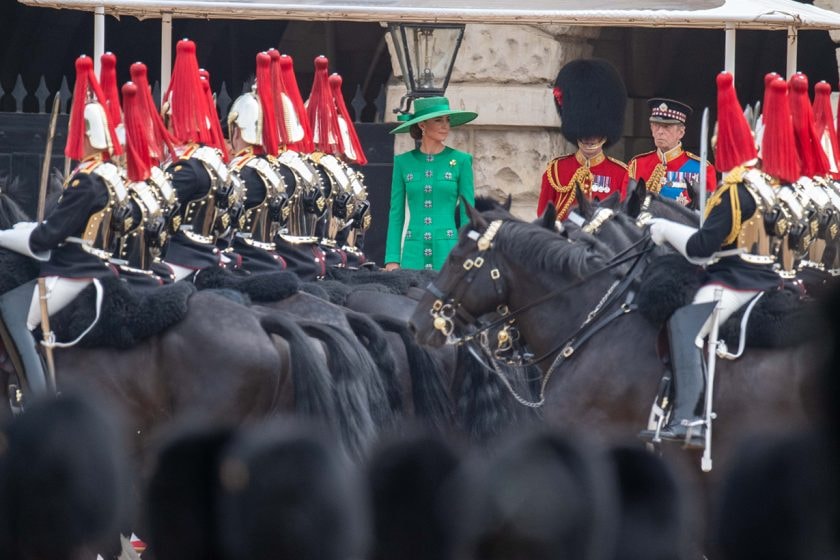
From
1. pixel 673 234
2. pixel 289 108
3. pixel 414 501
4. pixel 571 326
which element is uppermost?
pixel 289 108

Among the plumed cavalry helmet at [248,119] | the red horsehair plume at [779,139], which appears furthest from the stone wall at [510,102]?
the red horsehair plume at [779,139]

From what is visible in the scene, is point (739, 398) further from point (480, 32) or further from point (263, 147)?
point (480, 32)

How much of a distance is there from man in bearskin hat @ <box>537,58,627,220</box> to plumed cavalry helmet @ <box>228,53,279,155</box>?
140 centimetres

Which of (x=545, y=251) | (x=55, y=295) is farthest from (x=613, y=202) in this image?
(x=55, y=295)

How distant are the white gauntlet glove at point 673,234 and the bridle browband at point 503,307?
126 mm

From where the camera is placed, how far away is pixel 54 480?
236cm

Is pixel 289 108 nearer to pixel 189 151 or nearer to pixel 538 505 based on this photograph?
pixel 189 151

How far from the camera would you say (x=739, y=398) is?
5.95 m

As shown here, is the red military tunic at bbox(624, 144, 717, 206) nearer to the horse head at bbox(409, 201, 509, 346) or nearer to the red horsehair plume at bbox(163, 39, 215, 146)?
the red horsehair plume at bbox(163, 39, 215, 146)

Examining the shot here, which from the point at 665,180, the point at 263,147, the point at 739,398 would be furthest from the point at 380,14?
the point at 739,398

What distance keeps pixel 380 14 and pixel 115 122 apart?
1.96 m

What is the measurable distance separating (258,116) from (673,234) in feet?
9.16

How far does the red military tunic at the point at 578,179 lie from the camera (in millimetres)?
9039

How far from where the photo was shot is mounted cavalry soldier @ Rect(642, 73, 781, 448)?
5.91 meters
